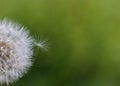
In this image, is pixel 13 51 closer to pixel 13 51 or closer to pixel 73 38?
pixel 13 51

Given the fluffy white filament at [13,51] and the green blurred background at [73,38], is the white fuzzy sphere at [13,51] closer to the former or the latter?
the fluffy white filament at [13,51]

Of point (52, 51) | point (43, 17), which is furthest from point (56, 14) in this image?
point (52, 51)

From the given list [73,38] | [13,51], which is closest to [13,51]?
[13,51]

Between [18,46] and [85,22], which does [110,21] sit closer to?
[85,22]

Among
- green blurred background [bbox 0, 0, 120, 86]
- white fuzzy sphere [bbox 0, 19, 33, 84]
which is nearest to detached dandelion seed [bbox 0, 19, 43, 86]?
white fuzzy sphere [bbox 0, 19, 33, 84]

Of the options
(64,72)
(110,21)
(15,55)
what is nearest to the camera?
(15,55)

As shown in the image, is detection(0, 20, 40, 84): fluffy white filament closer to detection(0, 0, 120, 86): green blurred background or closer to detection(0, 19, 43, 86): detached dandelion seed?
detection(0, 19, 43, 86): detached dandelion seed
